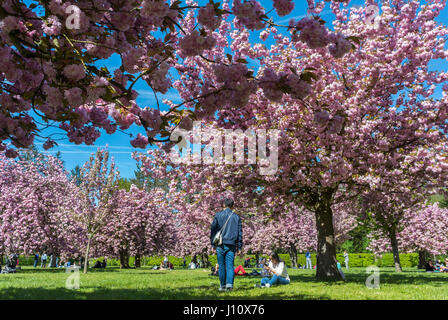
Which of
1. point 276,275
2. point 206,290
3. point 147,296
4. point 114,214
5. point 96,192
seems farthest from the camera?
point 114,214

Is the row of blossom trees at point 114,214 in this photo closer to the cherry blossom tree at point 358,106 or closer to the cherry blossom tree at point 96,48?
the cherry blossom tree at point 358,106

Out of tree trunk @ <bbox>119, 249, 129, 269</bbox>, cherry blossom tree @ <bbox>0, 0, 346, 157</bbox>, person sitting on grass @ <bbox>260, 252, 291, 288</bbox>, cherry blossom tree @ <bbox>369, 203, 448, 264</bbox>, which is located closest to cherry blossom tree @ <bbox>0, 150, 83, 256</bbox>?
tree trunk @ <bbox>119, 249, 129, 269</bbox>

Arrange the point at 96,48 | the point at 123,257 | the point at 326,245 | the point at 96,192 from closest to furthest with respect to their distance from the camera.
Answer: the point at 96,48
the point at 326,245
the point at 96,192
the point at 123,257

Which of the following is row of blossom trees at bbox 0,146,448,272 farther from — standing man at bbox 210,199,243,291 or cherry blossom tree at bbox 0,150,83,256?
standing man at bbox 210,199,243,291

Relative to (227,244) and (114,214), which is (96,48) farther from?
(114,214)

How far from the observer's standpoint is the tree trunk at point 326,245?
38.5ft

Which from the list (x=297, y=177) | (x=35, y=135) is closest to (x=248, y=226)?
(x=297, y=177)

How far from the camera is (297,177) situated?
10.3 meters

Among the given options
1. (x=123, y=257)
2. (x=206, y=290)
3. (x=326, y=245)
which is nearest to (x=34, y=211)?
(x=123, y=257)

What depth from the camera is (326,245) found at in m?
11.9

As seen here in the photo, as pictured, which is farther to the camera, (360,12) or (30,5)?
(360,12)

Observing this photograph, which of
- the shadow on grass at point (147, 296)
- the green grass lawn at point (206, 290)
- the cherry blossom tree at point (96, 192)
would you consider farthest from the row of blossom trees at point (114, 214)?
the shadow on grass at point (147, 296)
